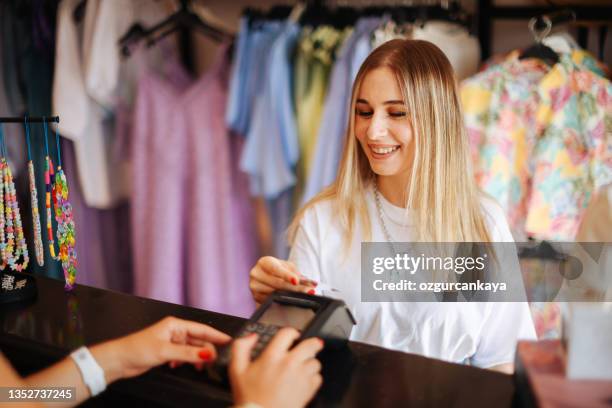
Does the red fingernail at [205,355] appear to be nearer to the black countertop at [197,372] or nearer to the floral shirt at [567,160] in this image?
the black countertop at [197,372]

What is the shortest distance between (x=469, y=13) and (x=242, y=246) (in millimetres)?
1126

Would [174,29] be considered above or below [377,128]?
above

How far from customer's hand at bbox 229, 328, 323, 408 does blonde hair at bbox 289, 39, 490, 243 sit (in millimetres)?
545

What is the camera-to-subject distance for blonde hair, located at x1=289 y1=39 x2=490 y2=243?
1131 mm

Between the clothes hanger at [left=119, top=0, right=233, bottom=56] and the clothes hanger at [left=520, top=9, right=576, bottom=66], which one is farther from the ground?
the clothes hanger at [left=119, top=0, right=233, bottom=56]

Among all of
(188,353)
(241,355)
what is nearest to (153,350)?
(188,353)

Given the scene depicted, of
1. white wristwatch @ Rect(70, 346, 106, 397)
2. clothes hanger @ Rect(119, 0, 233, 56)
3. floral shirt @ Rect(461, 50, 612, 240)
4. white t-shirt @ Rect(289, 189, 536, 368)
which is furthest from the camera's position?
clothes hanger @ Rect(119, 0, 233, 56)

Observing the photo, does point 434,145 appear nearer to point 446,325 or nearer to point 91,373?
point 446,325

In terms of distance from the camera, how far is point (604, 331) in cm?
59

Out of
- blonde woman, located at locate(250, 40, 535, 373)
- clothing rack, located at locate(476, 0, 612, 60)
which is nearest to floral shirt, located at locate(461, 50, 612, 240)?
A: clothing rack, located at locate(476, 0, 612, 60)

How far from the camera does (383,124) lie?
114 cm

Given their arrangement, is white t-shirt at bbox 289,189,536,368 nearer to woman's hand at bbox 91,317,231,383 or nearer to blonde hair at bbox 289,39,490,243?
blonde hair at bbox 289,39,490,243

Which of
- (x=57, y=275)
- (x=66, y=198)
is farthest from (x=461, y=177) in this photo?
(x=57, y=275)

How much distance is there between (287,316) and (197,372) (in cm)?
14
